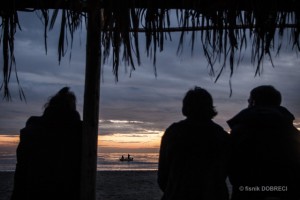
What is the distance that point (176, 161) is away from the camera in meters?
2.21

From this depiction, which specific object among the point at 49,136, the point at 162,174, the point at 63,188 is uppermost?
the point at 49,136

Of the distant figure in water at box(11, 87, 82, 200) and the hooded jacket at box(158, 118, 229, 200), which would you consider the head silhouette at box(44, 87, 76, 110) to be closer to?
the distant figure in water at box(11, 87, 82, 200)

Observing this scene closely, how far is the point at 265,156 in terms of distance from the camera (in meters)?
2.21

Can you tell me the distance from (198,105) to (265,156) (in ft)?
1.72

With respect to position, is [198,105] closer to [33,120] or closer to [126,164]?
[33,120]

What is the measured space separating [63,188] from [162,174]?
0.72 meters

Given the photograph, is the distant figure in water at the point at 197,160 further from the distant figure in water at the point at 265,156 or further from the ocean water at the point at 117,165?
the ocean water at the point at 117,165

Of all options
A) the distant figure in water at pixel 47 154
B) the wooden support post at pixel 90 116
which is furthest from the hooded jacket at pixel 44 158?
the wooden support post at pixel 90 116

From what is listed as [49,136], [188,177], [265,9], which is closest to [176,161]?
[188,177]

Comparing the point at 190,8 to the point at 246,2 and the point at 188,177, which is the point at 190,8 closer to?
the point at 246,2

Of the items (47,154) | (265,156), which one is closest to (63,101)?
(47,154)

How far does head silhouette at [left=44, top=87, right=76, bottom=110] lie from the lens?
96.9 inches

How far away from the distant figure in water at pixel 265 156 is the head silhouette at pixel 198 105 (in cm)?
21

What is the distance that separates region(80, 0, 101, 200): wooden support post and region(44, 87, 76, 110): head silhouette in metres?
0.13
